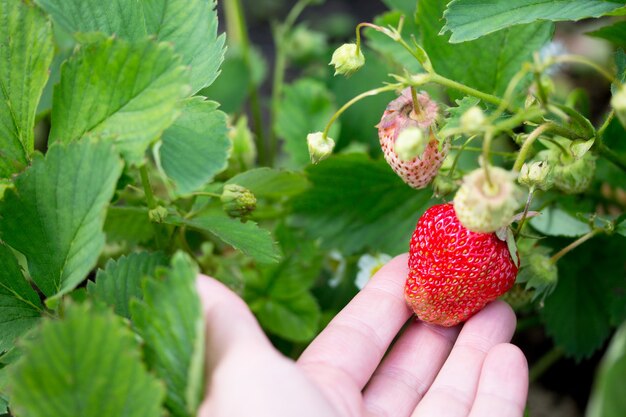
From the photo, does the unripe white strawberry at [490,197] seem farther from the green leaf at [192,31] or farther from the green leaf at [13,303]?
the green leaf at [13,303]

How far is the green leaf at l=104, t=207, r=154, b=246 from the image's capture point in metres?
0.99

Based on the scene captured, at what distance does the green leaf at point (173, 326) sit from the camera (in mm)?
668

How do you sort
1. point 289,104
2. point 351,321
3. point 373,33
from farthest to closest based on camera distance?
point 289,104 → point 373,33 → point 351,321

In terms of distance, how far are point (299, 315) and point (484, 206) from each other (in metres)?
A: 0.63

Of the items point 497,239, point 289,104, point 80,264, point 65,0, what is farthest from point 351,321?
point 289,104

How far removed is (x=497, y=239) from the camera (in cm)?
85

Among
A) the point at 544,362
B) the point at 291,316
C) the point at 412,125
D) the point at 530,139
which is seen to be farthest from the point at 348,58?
the point at 544,362

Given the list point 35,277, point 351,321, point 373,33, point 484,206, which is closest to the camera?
point 484,206

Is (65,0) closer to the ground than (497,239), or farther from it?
farther from it

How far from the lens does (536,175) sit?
31.8 inches

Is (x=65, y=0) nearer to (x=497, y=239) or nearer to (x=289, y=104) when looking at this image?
(x=497, y=239)

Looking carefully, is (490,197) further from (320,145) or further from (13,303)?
(13,303)

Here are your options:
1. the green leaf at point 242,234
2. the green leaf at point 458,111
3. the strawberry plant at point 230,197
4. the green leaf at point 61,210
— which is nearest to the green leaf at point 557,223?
the strawberry plant at point 230,197

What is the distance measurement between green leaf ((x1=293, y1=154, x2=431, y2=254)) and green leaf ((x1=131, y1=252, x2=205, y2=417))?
46 centimetres
